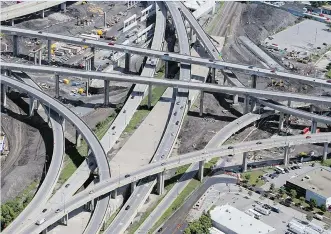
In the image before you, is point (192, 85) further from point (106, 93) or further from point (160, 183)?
point (160, 183)

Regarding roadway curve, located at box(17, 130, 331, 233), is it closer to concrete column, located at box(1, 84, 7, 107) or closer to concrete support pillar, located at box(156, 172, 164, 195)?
concrete support pillar, located at box(156, 172, 164, 195)

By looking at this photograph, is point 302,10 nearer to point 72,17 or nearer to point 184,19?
point 184,19

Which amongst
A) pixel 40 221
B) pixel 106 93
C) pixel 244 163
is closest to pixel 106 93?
pixel 106 93

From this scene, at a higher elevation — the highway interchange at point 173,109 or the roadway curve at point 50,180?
the highway interchange at point 173,109


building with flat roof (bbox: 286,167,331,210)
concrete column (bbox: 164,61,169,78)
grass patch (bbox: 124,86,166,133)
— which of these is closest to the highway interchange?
grass patch (bbox: 124,86,166,133)

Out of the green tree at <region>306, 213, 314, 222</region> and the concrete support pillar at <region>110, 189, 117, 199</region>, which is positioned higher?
the concrete support pillar at <region>110, 189, 117, 199</region>

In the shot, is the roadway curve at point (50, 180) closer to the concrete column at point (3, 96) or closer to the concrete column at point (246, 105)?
the concrete column at point (3, 96)

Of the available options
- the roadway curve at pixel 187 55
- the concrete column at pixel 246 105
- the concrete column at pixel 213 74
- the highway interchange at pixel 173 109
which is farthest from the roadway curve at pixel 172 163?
the concrete column at pixel 213 74

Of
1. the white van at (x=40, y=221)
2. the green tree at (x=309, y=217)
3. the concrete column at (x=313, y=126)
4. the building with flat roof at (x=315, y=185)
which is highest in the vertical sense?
the white van at (x=40, y=221)
